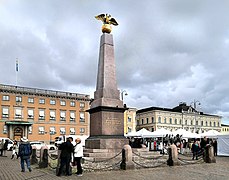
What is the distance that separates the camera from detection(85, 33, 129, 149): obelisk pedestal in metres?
16.0

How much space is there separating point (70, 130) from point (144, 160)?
49.6 meters

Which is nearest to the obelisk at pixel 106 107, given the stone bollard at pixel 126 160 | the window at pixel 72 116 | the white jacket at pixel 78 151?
the stone bollard at pixel 126 160

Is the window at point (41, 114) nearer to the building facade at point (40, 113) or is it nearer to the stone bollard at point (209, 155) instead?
the building facade at point (40, 113)

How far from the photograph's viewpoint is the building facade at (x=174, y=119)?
271ft

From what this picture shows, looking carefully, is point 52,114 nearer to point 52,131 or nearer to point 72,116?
point 52,131

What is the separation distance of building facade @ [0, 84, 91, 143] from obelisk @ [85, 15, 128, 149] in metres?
42.1

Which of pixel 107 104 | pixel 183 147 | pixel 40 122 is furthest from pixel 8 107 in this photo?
pixel 107 104

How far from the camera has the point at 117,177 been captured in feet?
36.3

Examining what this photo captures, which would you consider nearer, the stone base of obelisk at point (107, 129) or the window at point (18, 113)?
the stone base of obelisk at point (107, 129)

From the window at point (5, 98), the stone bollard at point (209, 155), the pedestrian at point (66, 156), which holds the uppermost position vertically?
the window at point (5, 98)

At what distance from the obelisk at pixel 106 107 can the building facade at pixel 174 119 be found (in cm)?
6503

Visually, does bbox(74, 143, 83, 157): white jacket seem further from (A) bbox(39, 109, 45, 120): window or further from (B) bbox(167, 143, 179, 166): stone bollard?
(A) bbox(39, 109, 45, 120): window

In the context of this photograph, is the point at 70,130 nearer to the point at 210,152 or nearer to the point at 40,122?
the point at 40,122

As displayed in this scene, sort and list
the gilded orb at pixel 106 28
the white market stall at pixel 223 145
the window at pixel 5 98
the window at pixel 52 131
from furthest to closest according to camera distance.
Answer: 1. the window at pixel 52 131
2. the window at pixel 5 98
3. the white market stall at pixel 223 145
4. the gilded orb at pixel 106 28
